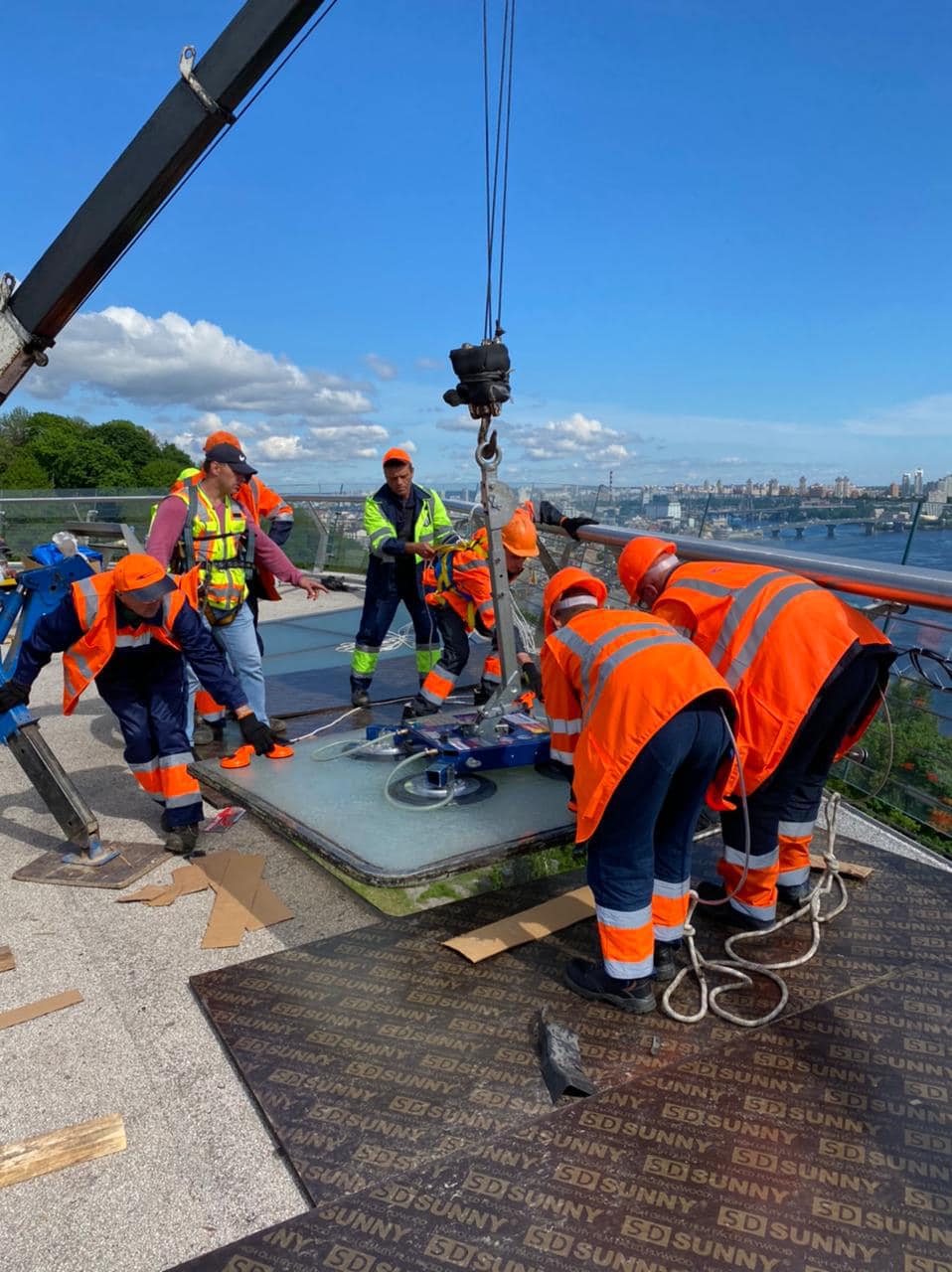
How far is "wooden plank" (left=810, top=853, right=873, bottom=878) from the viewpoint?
132 inches

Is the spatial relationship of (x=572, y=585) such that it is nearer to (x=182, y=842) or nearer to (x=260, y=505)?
(x=182, y=842)

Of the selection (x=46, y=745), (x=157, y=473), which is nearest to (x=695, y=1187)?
(x=46, y=745)

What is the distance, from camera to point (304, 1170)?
6.46ft

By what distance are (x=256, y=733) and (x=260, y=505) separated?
1.94 m

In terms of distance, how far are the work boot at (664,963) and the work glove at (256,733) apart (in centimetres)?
226

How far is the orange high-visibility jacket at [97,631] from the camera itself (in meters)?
3.48

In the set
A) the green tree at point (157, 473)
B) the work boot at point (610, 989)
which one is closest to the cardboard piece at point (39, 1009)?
the work boot at point (610, 989)

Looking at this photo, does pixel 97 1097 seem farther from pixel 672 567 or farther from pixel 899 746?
pixel 899 746

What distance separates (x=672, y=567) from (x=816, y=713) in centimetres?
74

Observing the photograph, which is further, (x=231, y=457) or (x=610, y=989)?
(x=231, y=457)

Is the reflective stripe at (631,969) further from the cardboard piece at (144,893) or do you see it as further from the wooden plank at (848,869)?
the cardboard piece at (144,893)

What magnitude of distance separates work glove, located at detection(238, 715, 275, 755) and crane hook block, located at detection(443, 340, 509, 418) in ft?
6.15

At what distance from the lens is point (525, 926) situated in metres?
2.99

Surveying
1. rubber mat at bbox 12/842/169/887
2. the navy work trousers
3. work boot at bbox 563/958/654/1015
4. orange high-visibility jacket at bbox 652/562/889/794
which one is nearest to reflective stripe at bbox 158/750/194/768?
the navy work trousers
